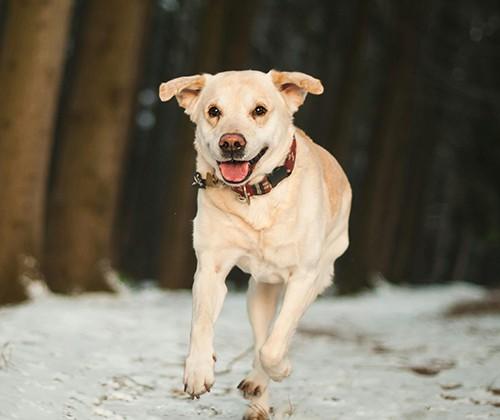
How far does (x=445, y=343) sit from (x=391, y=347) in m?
0.56

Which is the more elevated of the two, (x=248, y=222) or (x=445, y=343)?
(x=248, y=222)

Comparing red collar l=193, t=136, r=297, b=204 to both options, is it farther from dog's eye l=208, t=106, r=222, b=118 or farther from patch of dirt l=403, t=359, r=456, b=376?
patch of dirt l=403, t=359, r=456, b=376

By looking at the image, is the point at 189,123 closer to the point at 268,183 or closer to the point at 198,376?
the point at 268,183

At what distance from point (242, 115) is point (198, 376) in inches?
55.5

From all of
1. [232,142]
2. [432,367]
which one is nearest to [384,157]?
[432,367]

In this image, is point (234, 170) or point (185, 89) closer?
point (234, 170)

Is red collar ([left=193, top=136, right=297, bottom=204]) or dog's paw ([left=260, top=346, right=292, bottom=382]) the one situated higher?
red collar ([left=193, top=136, right=297, bottom=204])

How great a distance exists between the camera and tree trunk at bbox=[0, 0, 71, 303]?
30.9ft

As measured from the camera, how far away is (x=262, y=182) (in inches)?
194

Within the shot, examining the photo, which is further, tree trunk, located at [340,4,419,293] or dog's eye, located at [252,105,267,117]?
tree trunk, located at [340,4,419,293]

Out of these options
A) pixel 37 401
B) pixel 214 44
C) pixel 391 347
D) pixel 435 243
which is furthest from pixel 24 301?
pixel 435 243

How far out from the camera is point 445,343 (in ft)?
29.3

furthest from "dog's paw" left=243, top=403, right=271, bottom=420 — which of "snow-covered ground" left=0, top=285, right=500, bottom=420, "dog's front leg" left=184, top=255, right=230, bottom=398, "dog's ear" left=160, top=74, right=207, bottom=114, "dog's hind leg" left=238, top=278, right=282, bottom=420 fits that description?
"dog's ear" left=160, top=74, right=207, bottom=114

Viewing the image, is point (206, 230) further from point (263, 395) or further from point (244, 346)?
point (244, 346)
